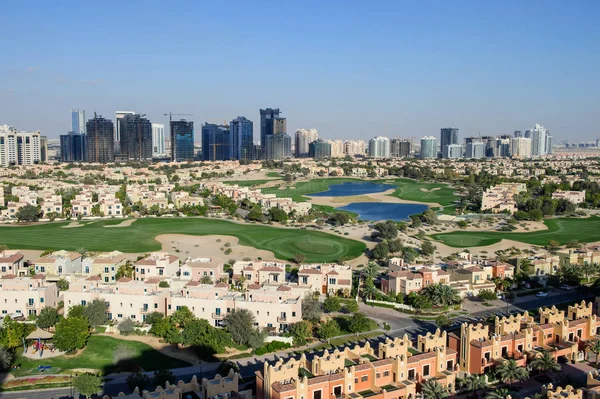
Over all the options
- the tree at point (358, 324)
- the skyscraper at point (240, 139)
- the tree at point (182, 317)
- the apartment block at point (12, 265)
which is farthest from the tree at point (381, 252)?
the skyscraper at point (240, 139)

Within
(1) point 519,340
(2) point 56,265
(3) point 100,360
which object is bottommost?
(3) point 100,360

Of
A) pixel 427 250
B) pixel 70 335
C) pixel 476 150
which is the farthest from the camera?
pixel 476 150

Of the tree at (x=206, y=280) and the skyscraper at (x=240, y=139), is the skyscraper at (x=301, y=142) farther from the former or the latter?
the tree at (x=206, y=280)

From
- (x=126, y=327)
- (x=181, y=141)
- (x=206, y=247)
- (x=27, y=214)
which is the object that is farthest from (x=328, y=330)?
(x=181, y=141)

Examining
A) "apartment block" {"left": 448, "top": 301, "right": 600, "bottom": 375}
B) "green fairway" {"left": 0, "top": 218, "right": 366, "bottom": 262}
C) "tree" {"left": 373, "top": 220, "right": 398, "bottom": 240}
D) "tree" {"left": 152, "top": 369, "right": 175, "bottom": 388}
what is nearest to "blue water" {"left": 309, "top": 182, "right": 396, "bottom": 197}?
"green fairway" {"left": 0, "top": 218, "right": 366, "bottom": 262}

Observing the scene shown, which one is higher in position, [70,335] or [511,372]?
[511,372]

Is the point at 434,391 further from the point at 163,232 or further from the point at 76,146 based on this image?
the point at 76,146

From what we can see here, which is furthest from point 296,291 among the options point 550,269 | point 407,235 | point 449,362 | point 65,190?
point 65,190

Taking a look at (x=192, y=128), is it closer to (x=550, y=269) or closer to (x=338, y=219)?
(x=338, y=219)
